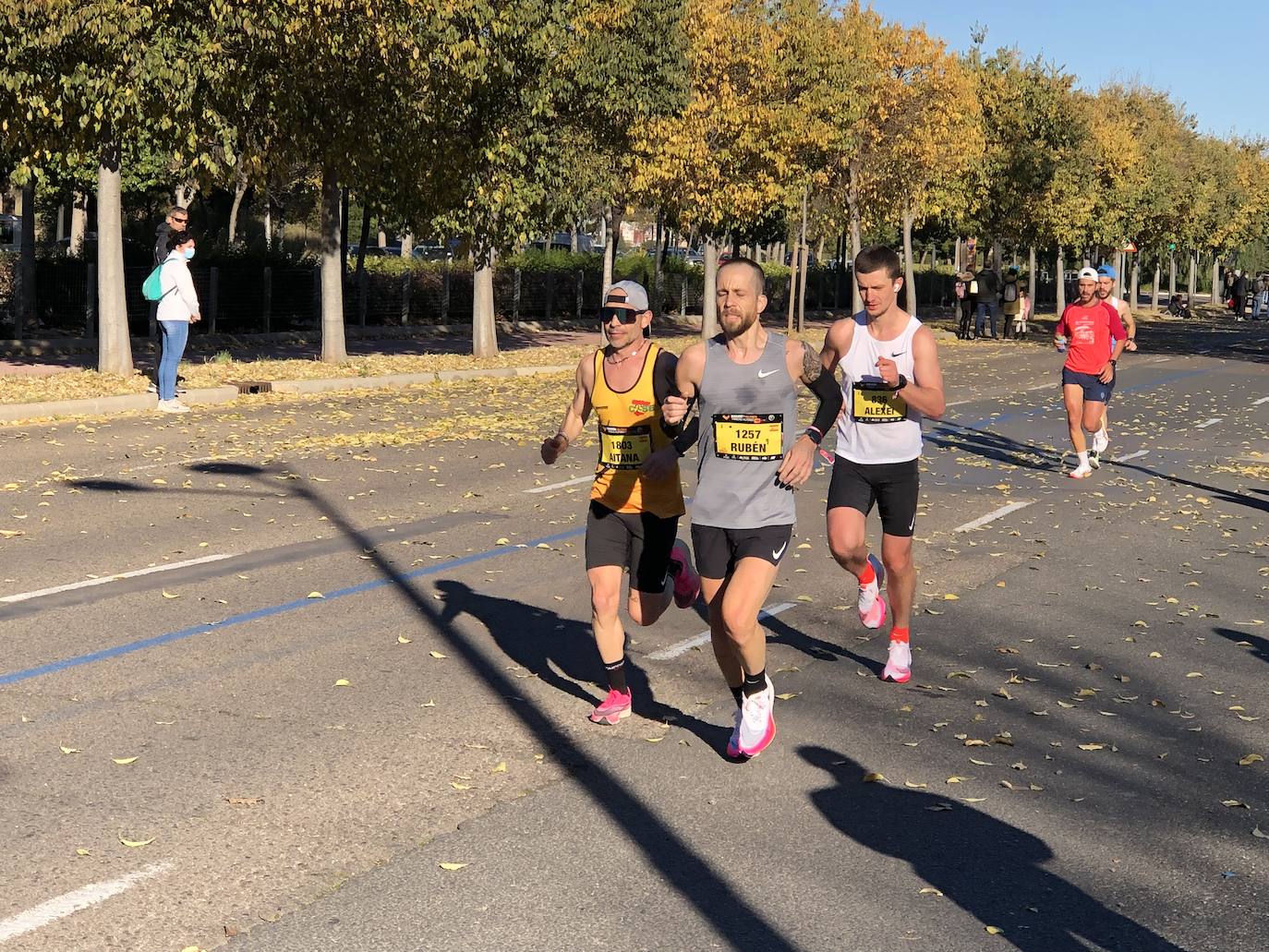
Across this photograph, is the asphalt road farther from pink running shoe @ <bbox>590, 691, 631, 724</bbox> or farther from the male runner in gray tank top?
the male runner in gray tank top

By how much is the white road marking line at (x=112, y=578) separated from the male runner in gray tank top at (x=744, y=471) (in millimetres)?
4188

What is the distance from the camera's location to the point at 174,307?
17531mm

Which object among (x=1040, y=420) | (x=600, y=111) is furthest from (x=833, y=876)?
(x=600, y=111)

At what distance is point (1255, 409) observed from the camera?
23.6 meters

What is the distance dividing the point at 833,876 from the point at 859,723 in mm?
1747

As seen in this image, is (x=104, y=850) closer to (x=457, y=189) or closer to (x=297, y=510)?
(x=297, y=510)

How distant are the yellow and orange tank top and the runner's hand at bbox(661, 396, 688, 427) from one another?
34cm

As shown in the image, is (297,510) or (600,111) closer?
(297,510)

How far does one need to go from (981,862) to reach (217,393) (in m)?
16.3

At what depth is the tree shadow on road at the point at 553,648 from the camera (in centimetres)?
666

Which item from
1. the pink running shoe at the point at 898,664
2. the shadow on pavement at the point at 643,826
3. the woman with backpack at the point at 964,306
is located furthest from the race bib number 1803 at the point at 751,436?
the woman with backpack at the point at 964,306

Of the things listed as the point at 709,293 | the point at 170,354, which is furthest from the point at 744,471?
the point at 709,293

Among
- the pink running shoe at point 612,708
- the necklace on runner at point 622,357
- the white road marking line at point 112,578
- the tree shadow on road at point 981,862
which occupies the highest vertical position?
the necklace on runner at point 622,357

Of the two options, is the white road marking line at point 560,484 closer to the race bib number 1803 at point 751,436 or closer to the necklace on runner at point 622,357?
the necklace on runner at point 622,357
